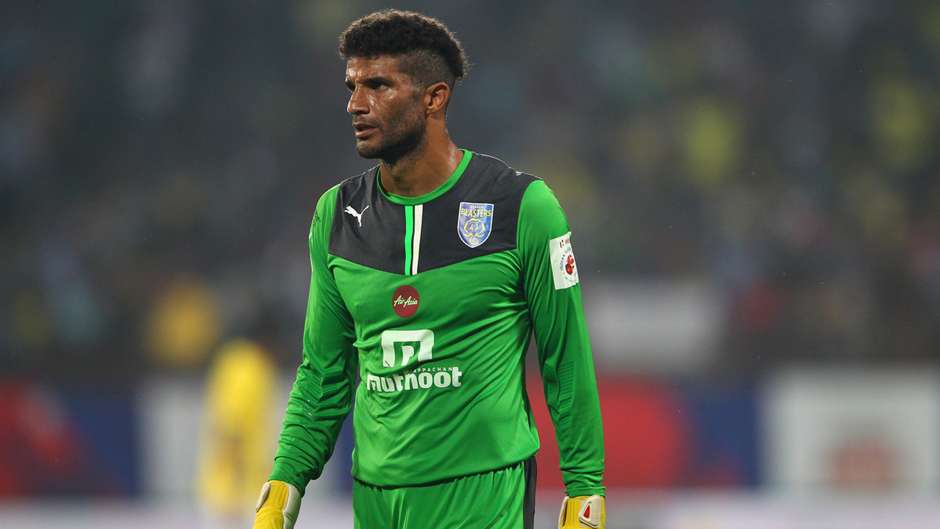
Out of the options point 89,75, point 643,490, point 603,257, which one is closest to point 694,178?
point 603,257

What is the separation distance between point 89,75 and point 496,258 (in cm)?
1030

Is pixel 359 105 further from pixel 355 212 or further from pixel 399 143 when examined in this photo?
pixel 355 212

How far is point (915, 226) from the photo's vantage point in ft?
37.2

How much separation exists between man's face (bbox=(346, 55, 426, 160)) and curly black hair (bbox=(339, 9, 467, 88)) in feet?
0.06

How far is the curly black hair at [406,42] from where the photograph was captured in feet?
9.50

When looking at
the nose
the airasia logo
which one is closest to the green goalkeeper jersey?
the airasia logo

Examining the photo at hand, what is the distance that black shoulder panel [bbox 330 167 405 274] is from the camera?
9.69ft

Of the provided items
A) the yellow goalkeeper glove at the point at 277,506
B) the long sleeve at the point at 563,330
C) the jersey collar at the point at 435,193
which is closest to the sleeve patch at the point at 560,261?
the long sleeve at the point at 563,330

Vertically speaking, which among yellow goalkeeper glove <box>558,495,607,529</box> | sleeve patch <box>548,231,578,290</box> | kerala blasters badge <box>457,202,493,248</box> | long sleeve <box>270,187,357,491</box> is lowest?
yellow goalkeeper glove <box>558,495,607,529</box>

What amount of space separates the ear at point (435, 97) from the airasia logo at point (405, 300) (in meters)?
0.39

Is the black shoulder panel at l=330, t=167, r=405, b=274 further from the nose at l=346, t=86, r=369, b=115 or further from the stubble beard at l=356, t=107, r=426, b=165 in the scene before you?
the nose at l=346, t=86, r=369, b=115

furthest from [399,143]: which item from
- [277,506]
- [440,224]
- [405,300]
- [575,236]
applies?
[575,236]

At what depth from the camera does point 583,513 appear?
9.52ft

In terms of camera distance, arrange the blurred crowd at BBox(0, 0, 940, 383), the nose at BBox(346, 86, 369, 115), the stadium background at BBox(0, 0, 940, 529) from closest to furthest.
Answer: the nose at BBox(346, 86, 369, 115) → the stadium background at BBox(0, 0, 940, 529) → the blurred crowd at BBox(0, 0, 940, 383)
